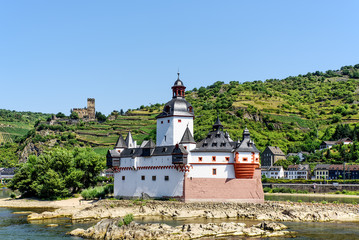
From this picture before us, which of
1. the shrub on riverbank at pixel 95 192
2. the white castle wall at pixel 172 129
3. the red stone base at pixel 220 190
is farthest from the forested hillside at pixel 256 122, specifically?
the red stone base at pixel 220 190

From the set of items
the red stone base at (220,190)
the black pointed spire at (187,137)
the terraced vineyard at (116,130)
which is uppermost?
the terraced vineyard at (116,130)

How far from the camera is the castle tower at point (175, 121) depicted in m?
56.7

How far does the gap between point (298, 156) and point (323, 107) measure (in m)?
57.0

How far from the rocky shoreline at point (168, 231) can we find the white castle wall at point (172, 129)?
1908 centimetres

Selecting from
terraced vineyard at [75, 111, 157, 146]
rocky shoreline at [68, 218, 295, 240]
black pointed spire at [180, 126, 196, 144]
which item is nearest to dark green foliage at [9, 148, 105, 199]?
black pointed spire at [180, 126, 196, 144]

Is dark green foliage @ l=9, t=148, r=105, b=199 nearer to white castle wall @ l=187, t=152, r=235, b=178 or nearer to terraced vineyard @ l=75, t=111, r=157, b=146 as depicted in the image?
white castle wall @ l=187, t=152, r=235, b=178

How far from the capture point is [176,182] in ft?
178

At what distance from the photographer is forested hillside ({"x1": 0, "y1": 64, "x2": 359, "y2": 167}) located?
435ft

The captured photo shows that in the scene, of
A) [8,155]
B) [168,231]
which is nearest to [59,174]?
[168,231]

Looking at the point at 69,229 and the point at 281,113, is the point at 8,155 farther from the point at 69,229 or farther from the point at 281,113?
the point at 69,229

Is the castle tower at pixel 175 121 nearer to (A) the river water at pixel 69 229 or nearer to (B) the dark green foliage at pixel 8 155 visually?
(A) the river water at pixel 69 229

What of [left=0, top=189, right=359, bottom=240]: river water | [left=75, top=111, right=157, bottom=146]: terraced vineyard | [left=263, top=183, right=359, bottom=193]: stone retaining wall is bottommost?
[left=0, top=189, right=359, bottom=240]: river water

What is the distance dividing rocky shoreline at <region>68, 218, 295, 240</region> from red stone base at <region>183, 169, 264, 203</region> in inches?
521

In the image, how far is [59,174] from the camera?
6625cm
